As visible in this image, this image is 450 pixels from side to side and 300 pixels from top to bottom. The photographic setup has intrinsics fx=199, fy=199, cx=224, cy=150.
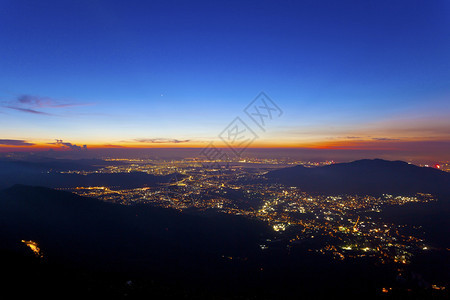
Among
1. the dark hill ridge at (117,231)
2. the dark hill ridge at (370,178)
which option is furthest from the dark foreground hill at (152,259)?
the dark hill ridge at (370,178)

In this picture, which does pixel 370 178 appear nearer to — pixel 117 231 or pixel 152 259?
pixel 152 259

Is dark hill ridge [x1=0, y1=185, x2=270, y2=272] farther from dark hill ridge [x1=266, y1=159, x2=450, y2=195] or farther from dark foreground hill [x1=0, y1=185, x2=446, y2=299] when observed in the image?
dark hill ridge [x1=266, y1=159, x2=450, y2=195]

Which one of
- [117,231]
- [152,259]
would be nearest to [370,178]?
[152,259]

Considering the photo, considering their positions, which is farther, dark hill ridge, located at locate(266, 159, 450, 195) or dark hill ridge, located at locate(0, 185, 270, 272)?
dark hill ridge, located at locate(266, 159, 450, 195)

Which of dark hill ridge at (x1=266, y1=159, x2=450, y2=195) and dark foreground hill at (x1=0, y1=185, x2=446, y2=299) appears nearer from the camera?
dark foreground hill at (x1=0, y1=185, x2=446, y2=299)

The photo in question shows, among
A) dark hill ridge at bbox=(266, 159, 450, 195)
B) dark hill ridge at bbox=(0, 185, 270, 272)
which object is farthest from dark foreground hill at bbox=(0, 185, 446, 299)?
dark hill ridge at bbox=(266, 159, 450, 195)

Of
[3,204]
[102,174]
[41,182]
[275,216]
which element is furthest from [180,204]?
[41,182]

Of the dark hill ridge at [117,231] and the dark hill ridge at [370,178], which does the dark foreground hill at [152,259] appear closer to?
the dark hill ridge at [117,231]

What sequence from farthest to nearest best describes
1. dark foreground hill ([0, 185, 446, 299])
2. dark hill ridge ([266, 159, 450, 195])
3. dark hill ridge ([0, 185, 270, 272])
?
dark hill ridge ([266, 159, 450, 195]) < dark hill ridge ([0, 185, 270, 272]) < dark foreground hill ([0, 185, 446, 299])

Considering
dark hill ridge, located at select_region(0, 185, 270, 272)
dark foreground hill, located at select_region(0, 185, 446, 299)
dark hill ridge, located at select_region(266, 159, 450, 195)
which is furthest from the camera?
dark hill ridge, located at select_region(266, 159, 450, 195)

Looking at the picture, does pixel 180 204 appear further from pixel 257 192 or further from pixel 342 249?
pixel 342 249
